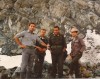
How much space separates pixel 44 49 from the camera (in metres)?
12.0

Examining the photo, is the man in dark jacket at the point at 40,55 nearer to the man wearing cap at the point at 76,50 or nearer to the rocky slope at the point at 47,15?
the man wearing cap at the point at 76,50

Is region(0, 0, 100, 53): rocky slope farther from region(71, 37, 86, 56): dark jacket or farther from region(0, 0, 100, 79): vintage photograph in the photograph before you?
region(71, 37, 86, 56): dark jacket

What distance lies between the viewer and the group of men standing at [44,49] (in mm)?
11242

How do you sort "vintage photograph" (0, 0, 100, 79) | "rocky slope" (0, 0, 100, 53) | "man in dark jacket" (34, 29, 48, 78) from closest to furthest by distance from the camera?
"vintage photograph" (0, 0, 100, 79) → "man in dark jacket" (34, 29, 48, 78) → "rocky slope" (0, 0, 100, 53)

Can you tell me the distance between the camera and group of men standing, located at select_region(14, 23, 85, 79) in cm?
1124

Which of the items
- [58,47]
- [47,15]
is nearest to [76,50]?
[58,47]

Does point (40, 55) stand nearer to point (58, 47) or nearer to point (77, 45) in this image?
point (58, 47)

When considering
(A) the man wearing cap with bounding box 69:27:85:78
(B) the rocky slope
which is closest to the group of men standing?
(A) the man wearing cap with bounding box 69:27:85:78

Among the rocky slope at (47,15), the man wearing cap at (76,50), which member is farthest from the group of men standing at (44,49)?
the rocky slope at (47,15)

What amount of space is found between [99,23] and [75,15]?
2133 millimetres

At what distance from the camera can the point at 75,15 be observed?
2159 cm

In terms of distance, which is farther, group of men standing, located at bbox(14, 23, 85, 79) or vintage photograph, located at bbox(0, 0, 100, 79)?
vintage photograph, located at bbox(0, 0, 100, 79)

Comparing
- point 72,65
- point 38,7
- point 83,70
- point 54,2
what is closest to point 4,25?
point 38,7

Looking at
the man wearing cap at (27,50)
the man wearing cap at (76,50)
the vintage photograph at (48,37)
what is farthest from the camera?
the vintage photograph at (48,37)
